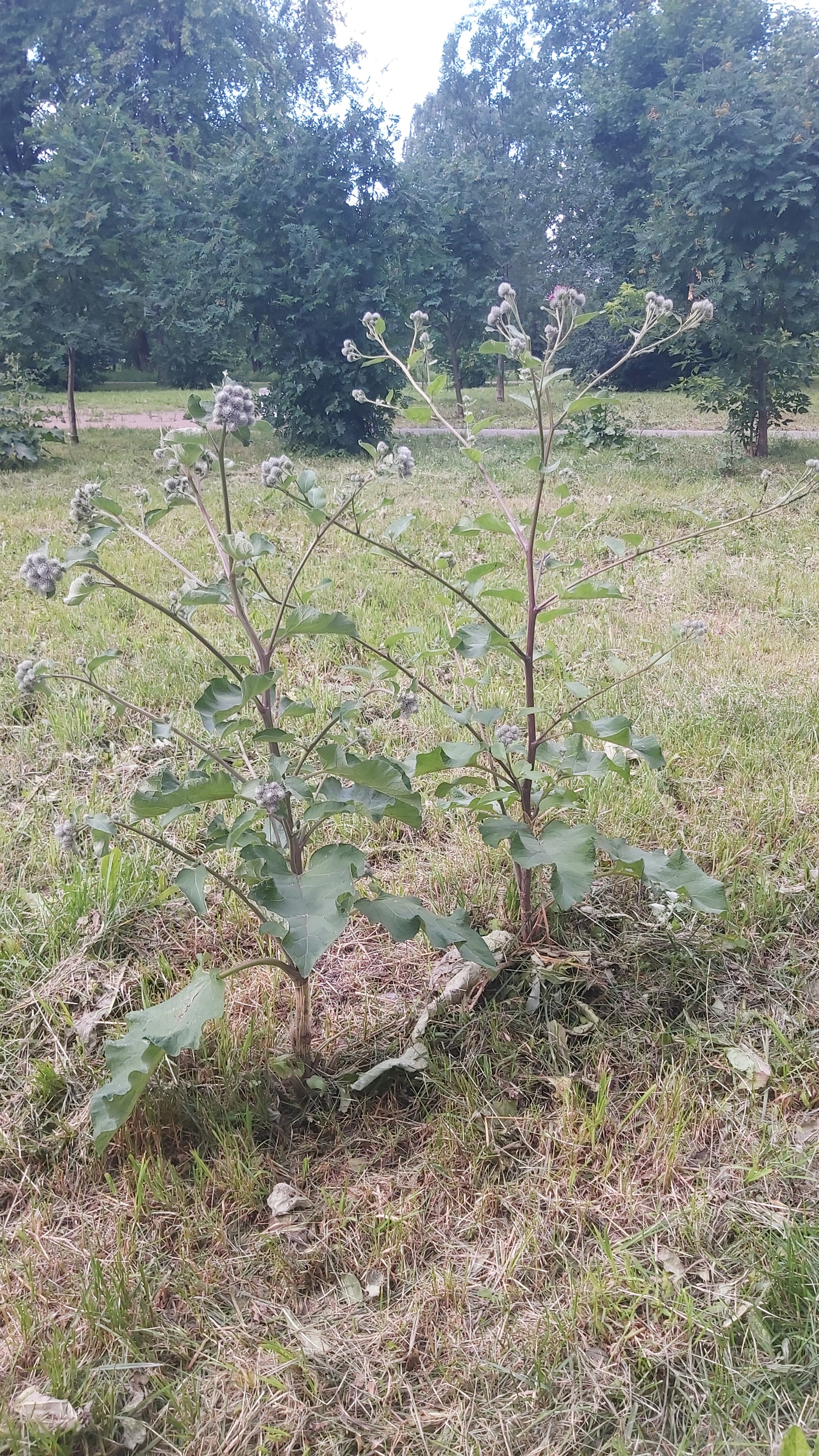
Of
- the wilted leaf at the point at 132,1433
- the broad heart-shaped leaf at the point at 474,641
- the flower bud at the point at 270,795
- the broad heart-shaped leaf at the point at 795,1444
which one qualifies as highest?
the broad heart-shaped leaf at the point at 474,641

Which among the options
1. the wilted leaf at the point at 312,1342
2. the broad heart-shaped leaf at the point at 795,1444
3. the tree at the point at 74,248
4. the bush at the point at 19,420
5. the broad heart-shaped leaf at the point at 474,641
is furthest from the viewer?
the tree at the point at 74,248

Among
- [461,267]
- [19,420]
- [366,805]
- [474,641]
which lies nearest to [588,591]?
[474,641]

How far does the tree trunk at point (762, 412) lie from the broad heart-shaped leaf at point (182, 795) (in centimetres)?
935

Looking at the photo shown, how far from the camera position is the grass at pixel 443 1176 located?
44.5 inches

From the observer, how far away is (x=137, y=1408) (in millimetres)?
1121

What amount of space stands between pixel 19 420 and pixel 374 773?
9284 millimetres

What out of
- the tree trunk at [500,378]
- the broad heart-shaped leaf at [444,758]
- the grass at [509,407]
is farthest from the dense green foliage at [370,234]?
the broad heart-shaped leaf at [444,758]

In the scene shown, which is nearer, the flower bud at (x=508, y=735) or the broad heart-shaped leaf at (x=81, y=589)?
the broad heart-shaped leaf at (x=81, y=589)

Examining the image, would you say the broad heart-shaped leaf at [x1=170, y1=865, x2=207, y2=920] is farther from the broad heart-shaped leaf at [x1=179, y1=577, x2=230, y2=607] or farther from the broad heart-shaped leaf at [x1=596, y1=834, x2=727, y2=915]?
the broad heart-shaped leaf at [x1=596, y1=834, x2=727, y2=915]

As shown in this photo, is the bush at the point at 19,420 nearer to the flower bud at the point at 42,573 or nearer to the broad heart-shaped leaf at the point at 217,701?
the flower bud at the point at 42,573

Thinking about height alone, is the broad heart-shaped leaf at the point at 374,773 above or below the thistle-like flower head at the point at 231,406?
below

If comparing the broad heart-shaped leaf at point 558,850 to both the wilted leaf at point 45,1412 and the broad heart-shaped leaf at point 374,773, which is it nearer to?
the broad heart-shaped leaf at point 374,773

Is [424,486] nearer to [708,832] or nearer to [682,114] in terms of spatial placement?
[682,114]

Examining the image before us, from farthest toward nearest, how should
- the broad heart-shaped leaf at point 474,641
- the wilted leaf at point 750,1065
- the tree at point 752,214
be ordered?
the tree at point 752,214 < the broad heart-shaped leaf at point 474,641 < the wilted leaf at point 750,1065
